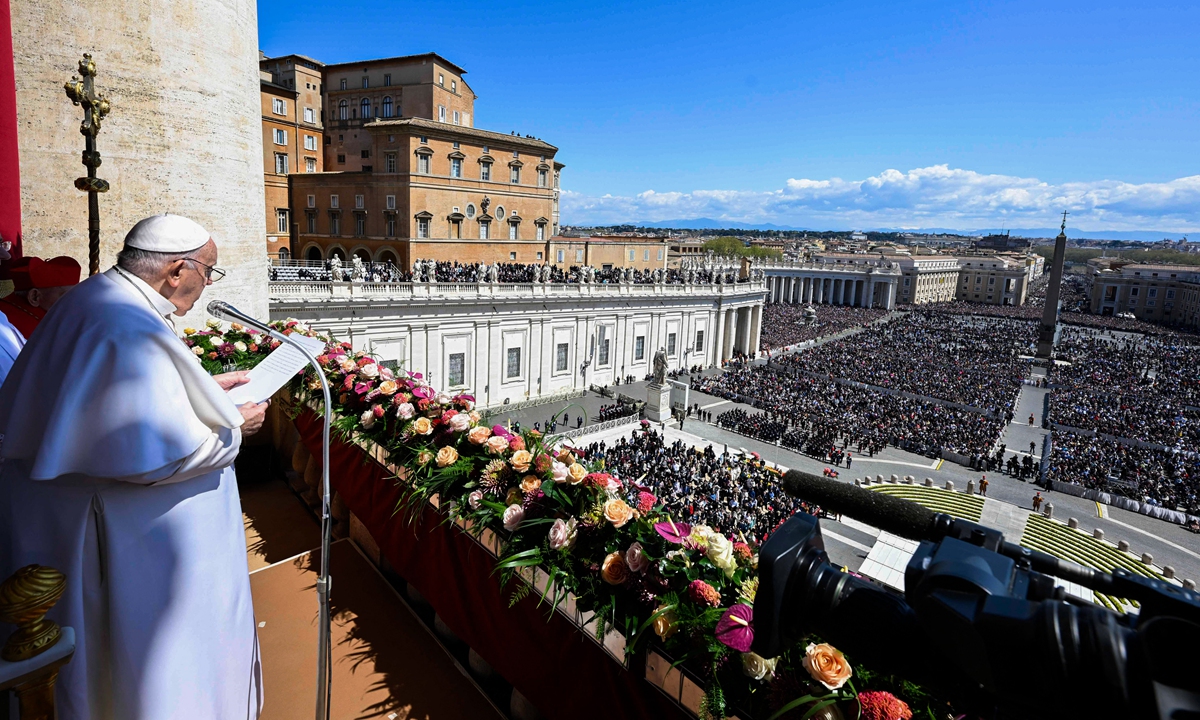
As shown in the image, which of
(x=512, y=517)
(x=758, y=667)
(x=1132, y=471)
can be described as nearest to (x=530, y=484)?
(x=512, y=517)

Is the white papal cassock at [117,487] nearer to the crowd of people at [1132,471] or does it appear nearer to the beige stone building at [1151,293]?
the crowd of people at [1132,471]

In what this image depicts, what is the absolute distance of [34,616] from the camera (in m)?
1.90

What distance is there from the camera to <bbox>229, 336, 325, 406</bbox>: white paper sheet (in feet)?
10.3

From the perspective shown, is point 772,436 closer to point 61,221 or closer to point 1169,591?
point 61,221

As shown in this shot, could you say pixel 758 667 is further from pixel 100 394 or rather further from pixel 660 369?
pixel 660 369

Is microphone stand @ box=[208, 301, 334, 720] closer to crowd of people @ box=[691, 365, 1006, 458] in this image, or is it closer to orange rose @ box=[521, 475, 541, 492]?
orange rose @ box=[521, 475, 541, 492]

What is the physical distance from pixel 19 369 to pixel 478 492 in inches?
119

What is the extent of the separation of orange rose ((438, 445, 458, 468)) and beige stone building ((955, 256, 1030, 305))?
485 feet

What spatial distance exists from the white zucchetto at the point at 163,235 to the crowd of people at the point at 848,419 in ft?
91.8

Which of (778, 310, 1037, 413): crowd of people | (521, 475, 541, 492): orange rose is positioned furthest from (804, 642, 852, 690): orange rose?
(778, 310, 1037, 413): crowd of people

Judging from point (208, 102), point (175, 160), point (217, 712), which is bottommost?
point (217, 712)

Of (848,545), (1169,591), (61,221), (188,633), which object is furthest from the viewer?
(848,545)

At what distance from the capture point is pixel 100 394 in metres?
2.36

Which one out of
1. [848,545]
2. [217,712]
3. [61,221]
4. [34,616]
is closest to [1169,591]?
[34,616]
